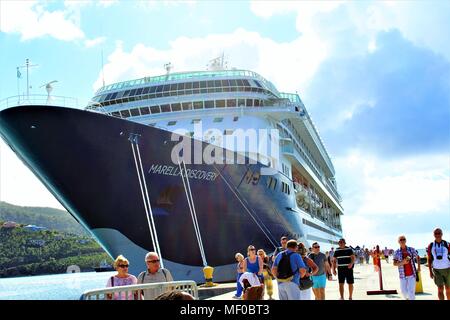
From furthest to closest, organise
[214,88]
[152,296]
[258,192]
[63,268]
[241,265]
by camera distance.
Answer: [63,268]
[214,88]
[258,192]
[241,265]
[152,296]

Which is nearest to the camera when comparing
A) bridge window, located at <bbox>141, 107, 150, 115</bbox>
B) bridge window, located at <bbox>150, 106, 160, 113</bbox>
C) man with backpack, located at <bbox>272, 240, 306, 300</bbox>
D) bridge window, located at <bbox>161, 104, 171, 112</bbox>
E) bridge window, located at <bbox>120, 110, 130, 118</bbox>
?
man with backpack, located at <bbox>272, 240, 306, 300</bbox>

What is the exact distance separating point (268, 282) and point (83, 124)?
22.7 ft

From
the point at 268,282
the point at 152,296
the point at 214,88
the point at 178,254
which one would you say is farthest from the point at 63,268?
the point at 152,296

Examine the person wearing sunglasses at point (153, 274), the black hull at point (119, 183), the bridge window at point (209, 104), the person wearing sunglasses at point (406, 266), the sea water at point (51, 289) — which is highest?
the bridge window at point (209, 104)

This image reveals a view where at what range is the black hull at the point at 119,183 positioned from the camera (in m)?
14.7

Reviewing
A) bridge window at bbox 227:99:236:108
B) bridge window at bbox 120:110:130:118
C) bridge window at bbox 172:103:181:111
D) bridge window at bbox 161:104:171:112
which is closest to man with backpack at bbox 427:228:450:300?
bridge window at bbox 227:99:236:108

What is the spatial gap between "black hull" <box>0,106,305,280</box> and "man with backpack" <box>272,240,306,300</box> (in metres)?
9.35

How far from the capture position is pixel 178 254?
641 inches

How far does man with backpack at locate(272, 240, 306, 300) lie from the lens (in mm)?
6508

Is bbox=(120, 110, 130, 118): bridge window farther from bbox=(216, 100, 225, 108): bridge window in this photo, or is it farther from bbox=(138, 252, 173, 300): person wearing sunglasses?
bbox=(138, 252, 173, 300): person wearing sunglasses

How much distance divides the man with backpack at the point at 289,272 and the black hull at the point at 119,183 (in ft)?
30.7

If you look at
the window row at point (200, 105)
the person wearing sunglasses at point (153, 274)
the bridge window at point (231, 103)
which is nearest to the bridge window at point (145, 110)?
the window row at point (200, 105)

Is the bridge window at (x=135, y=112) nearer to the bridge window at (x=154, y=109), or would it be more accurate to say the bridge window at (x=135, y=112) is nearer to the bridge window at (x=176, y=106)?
the bridge window at (x=154, y=109)

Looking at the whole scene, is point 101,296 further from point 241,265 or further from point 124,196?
point 124,196
